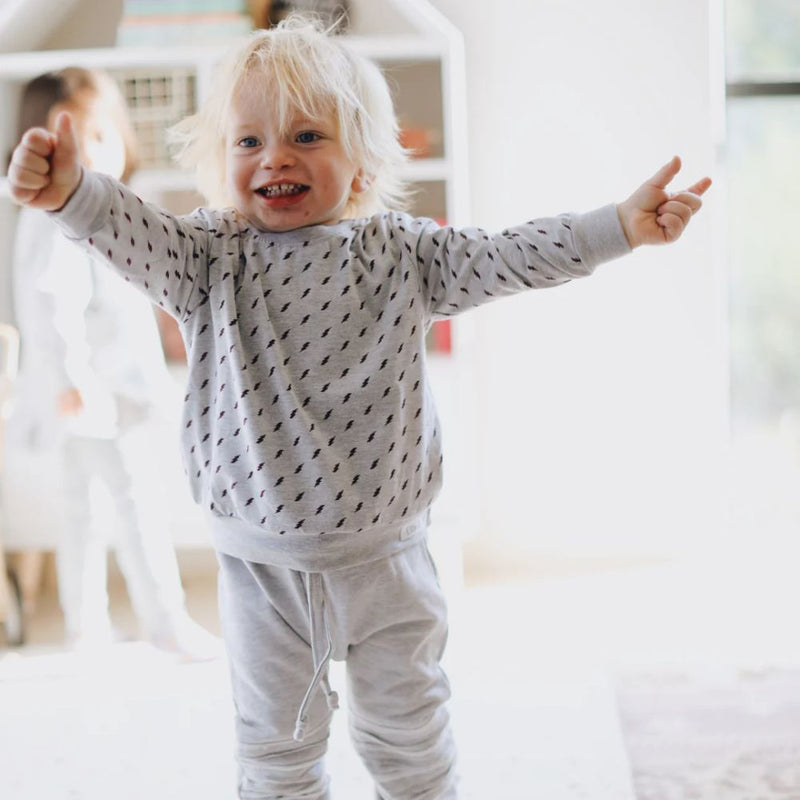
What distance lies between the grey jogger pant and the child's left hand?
0.42 meters

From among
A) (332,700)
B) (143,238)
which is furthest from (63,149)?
(332,700)

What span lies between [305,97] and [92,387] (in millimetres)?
1136

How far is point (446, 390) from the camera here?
2.30m

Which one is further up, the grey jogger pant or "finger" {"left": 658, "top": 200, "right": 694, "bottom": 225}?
"finger" {"left": 658, "top": 200, "right": 694, "bottom": 225}

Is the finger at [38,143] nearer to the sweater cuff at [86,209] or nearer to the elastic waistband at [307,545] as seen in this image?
the sweater cuff at [86,209]

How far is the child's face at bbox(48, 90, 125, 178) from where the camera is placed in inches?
81.1

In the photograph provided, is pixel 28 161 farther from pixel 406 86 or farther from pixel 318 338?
pixel 406 86

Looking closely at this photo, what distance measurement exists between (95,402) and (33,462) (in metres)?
0.37

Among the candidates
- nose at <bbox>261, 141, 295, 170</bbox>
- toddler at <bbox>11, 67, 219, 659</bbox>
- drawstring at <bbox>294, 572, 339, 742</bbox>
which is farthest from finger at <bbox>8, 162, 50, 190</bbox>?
toddler at <bbox>11, 67, 219, 659</bbox>

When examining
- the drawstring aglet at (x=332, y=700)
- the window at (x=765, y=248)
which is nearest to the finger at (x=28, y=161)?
the drawstring aglet at (x=332, y=700)

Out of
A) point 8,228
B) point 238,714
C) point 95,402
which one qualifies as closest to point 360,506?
point 238,714

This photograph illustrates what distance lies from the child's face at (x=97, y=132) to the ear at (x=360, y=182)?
97 centimetres

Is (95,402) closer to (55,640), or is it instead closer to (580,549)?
(55,640)

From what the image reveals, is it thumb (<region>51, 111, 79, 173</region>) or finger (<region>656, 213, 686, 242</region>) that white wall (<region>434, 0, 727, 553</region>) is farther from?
thumb (<region>51, 111, 79, 173</region>)
